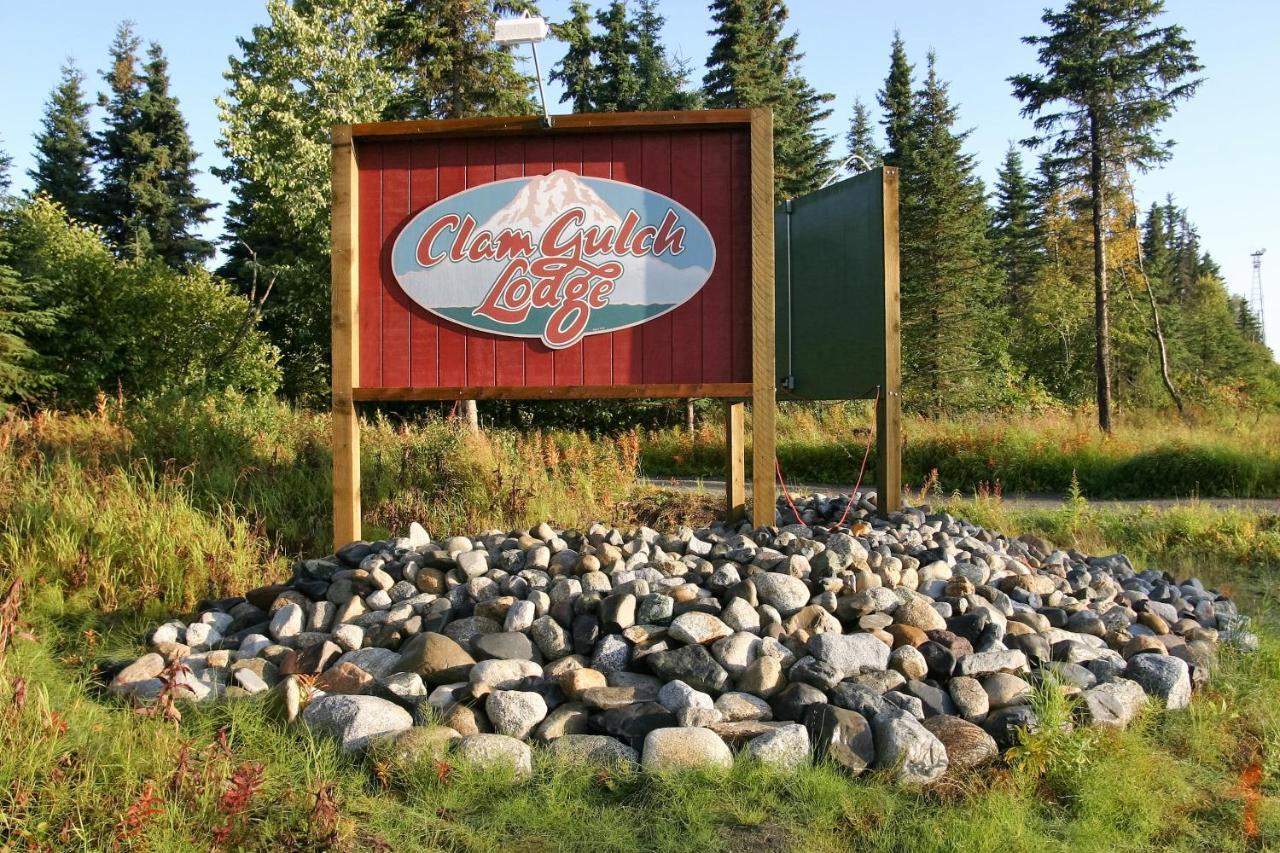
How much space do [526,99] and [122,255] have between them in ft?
79.3

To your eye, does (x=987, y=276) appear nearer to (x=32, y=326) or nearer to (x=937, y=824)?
(x=32, y=326)

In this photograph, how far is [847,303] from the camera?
7188 mm

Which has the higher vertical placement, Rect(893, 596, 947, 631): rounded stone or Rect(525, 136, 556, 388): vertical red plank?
Rect(525, 136, 556, 388): vertical red plank

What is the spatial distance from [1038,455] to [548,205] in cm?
1056

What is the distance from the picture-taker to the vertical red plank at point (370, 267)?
6211mm

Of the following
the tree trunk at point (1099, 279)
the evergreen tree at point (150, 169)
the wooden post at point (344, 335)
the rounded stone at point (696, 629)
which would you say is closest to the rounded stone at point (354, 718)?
the rounded stone at point (696, 629)

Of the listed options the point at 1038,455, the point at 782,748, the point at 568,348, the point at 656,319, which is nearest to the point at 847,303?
the point at 656,319

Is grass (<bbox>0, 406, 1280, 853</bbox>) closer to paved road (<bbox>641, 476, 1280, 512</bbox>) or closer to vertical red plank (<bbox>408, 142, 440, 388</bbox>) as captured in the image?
vertical red plank (<bbox>408, 142, 440, 388</bbox>)

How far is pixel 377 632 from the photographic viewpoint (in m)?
4.38

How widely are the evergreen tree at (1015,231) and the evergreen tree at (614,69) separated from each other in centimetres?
2106

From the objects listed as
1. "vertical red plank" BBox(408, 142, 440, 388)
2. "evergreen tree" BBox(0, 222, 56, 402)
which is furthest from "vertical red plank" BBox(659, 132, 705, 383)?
"evergreen tree" BBox(0, 222, 56, 402)

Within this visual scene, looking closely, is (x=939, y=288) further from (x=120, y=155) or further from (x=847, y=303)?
(x=120, y=155)

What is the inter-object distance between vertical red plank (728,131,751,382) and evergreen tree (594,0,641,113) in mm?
21920

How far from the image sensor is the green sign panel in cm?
666
